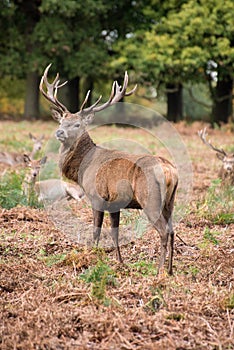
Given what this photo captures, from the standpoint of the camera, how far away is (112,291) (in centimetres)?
A: 459

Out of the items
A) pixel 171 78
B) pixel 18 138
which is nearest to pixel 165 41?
pixel 171 78

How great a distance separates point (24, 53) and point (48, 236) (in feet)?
69.4

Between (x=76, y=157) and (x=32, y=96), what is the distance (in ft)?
71.6

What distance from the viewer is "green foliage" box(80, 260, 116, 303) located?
14.4ft

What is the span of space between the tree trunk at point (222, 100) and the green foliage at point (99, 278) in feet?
67.9

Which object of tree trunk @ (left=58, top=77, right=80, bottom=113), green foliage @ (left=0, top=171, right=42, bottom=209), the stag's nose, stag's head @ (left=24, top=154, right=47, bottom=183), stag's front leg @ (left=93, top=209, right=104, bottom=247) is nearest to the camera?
stag's front leg @ (left=93, top=209, right=104, bottom=247)

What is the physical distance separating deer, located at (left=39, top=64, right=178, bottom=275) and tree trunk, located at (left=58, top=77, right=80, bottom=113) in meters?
21.2

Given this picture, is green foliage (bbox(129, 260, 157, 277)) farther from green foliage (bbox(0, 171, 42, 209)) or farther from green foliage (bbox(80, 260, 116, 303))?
green foliage (bbox(0, 171, 42, 209))

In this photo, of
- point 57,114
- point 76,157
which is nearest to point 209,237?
point 76,157

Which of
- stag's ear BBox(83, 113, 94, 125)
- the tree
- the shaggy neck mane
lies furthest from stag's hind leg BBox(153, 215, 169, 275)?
the tree

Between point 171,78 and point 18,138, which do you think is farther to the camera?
point 171,78

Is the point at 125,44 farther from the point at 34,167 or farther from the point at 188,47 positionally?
the point at 34,167

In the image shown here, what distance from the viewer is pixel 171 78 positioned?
80.4 ft

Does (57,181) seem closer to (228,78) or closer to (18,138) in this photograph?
(18,138)
